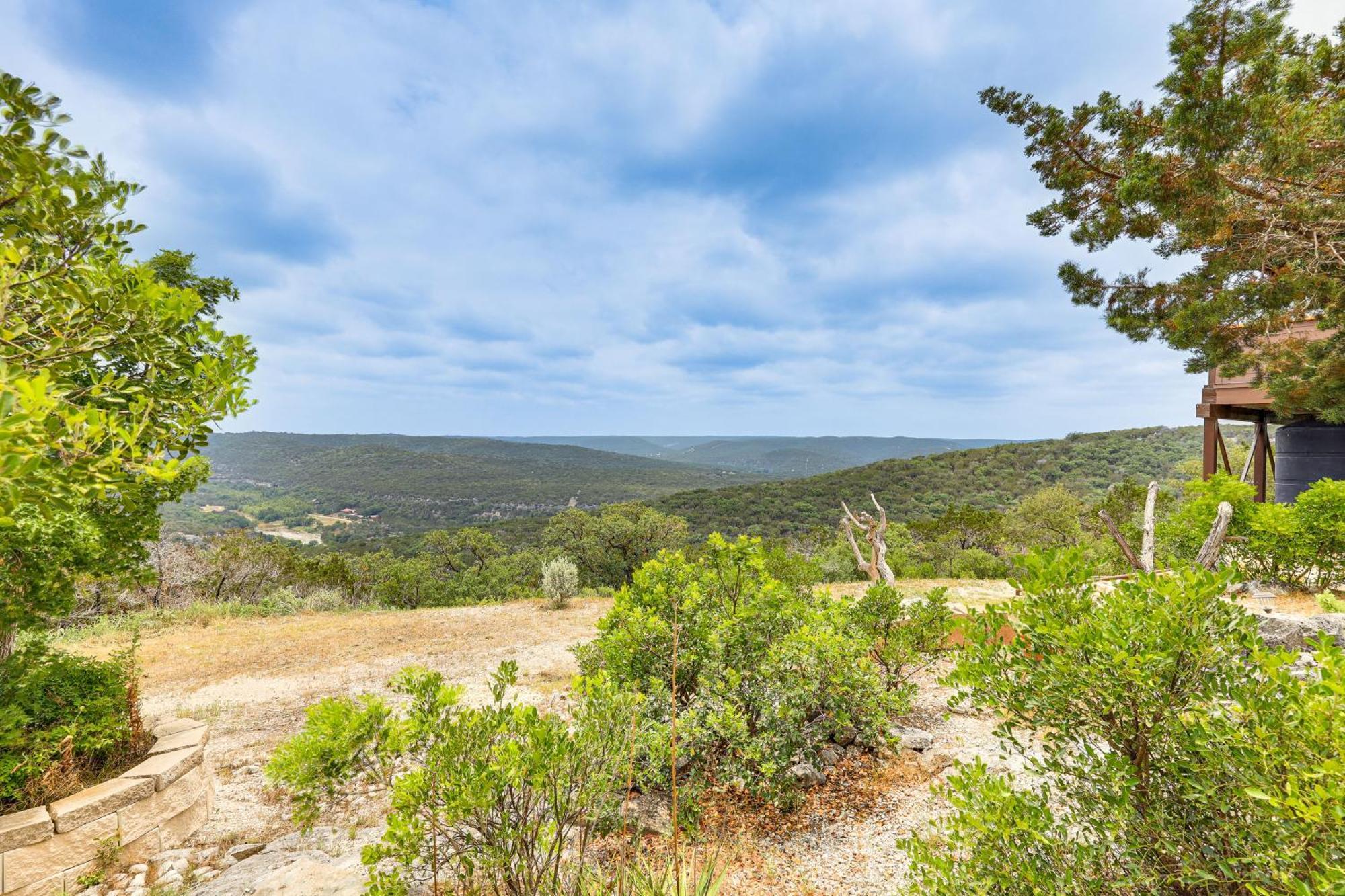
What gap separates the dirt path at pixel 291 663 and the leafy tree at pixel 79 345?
10.6 ft

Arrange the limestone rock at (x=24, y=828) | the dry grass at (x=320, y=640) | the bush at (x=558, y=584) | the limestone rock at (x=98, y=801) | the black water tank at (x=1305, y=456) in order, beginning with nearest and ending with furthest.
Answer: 1. the limestone rock at (x=24, y=828)
2. the limestone rock at (x=98, y=801)
3. the dry grass at (x=320, y=640)
4. the black water tank at (x=1305, y=456)
5. the bush at (x=558, y=584)

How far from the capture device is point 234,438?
246ft

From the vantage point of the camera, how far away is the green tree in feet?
11.1

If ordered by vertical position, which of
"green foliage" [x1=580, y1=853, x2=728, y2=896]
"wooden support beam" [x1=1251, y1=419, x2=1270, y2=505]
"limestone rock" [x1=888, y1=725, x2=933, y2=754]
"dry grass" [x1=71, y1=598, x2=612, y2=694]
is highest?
"wooden support beam" [x1=1251, y1=419, x2=1270, y2=505]

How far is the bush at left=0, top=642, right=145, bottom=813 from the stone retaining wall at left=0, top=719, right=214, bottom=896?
156 millimetres

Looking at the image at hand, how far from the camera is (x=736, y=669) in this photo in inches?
130

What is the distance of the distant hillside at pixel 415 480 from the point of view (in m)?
53.2

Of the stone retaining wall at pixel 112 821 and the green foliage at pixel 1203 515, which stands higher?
the green foliage at pixel 1203 515

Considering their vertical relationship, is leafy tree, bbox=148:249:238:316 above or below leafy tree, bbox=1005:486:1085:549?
above

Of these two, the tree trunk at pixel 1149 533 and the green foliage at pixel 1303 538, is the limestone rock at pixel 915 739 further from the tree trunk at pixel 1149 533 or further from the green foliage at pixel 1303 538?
the green foliage at pixel 1303 538

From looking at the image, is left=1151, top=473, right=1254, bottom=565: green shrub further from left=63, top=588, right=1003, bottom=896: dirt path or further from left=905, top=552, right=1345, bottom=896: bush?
left=905, top=552, right=1345, bottom=896: bush

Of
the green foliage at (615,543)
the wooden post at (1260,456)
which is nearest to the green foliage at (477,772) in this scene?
the wooden post at (1260,456)

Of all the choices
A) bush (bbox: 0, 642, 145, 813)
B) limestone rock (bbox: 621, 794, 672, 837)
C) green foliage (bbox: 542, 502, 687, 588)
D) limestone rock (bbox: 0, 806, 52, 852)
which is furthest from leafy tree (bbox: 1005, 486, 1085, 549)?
limestone rock (bbox: 0, 806, 52, 852)

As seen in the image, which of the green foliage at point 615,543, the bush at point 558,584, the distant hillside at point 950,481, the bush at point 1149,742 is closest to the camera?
the bush at point 1149,742
